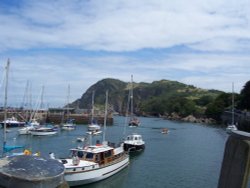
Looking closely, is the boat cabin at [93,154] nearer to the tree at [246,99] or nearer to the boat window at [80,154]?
the boat window at [80,154]

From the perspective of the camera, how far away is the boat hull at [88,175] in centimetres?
3238

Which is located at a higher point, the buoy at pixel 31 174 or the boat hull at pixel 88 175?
the buoy at pixel 31 174

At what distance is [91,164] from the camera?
115 ft

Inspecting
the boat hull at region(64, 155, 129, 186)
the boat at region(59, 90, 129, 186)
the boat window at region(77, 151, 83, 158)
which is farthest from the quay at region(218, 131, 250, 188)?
the boat window at region(77, 151, 83, 158)

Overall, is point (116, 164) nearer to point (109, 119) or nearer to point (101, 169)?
point (101, 169)

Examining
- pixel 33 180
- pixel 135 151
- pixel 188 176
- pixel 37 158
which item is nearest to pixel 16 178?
pixel 33 180

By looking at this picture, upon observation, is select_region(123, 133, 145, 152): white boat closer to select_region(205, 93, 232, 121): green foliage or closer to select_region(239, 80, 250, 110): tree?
select_region(239, 80, 250, 110): tree

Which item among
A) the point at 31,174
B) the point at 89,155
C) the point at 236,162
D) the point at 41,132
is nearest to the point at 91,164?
the point at 89,155

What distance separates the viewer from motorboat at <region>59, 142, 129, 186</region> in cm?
3271

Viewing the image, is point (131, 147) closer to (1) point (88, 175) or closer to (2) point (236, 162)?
(1) point (88, 175)

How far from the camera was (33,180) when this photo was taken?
4137 mm

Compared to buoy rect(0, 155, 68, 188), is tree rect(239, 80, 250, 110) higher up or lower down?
higher up

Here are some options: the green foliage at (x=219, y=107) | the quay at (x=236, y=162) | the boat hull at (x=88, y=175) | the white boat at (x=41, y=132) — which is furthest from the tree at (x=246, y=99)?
the quay at (x=236, y=162)

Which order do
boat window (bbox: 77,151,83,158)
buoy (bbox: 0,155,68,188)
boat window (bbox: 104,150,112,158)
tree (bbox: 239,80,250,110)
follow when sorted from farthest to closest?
1. tree (bbox: 239,80,250,110)
2. boat window (bbox: 104,150,112,158)
3. boat window (bbox: 77,151,83,158)
4. buoy (bbox: 0,155,68,188)
